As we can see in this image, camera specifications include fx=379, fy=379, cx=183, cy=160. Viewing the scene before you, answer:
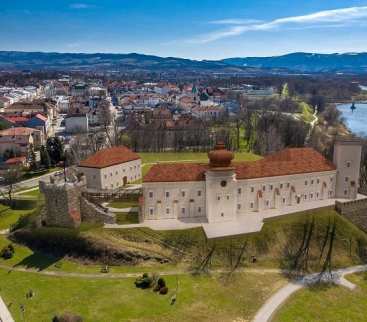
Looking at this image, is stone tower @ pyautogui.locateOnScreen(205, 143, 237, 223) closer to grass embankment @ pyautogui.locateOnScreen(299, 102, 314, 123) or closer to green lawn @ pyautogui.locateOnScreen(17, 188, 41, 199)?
green lawn @ pyautogui.locateOnScreen(17, 188, 41, 199)

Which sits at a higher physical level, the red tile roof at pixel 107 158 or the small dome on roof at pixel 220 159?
the small dome on roof at pixel 220 159

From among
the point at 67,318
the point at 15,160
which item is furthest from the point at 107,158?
the point at 15,160

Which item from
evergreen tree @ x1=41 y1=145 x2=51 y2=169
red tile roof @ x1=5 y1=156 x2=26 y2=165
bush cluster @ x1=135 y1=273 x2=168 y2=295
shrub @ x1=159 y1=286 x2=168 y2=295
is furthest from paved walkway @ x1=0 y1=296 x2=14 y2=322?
red tile roof @ x1=5 y1=156 x2=26 y2=165

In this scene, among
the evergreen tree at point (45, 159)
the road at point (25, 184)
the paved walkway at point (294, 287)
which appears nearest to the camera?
the paved walkway at point (294, 287)

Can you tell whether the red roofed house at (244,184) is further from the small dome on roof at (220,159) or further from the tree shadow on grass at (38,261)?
the tree shadow on grass at (38,261)

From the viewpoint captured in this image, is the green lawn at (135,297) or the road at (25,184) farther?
the road at (25,184)

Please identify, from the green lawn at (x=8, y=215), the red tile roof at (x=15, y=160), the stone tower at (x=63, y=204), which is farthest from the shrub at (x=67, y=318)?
the red tile roof at (x=15, y=160)

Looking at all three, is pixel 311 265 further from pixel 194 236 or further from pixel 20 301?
pixel 20 301

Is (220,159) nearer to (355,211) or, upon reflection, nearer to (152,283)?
(152,283)
